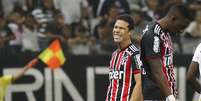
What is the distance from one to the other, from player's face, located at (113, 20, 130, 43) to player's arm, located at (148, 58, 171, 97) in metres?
0.74

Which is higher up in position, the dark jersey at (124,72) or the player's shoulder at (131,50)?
the player's shoulder at (131,50)

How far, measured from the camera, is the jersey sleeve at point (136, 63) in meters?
8.22

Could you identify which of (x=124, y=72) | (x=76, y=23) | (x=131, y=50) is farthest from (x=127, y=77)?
(x=76, y=23)

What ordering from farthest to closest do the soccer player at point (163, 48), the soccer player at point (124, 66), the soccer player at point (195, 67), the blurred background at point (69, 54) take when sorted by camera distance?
the blurred background at point (69, 54), the soccer player at point (124, 66), the soccer player at point (195, 67), the soccer player at point (163, 48)

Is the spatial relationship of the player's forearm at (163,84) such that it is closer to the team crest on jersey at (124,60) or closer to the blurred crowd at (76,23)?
the team crest on jersey at (124,60)

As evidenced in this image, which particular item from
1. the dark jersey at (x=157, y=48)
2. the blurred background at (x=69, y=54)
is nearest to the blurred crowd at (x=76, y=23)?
the blurred background at (x=69, y=54)

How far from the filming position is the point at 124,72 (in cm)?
829

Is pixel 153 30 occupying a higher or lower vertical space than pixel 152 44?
higher

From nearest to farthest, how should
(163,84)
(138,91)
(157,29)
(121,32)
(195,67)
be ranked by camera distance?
(163,84) → (157,29) → (195,67) → (138,91) → (121,32)

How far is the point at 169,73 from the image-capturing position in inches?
308

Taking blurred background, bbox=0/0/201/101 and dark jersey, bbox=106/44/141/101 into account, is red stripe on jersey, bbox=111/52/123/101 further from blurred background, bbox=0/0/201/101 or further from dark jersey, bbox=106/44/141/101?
blurred background, bbox=0/0/201/101

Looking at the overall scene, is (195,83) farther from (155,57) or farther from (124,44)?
(124,44)

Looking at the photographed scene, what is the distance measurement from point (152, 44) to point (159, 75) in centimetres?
33

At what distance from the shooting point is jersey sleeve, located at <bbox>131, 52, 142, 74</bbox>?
822 centimetres
